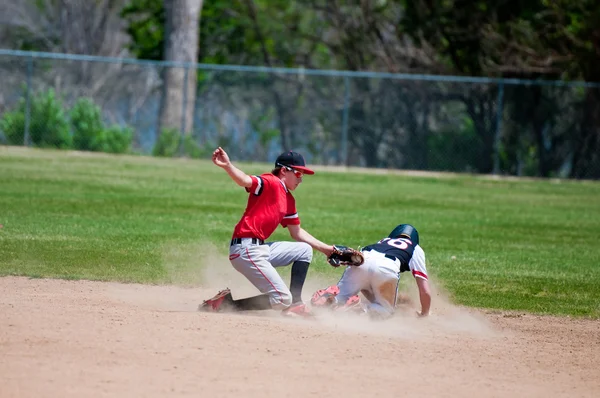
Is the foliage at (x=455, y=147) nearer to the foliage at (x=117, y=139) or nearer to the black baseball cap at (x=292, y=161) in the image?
the foliage at (x=117, y=139)

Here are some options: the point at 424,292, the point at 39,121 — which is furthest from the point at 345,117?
the point at 424,292

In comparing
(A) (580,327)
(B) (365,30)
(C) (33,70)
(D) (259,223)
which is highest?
(B) (365,30)

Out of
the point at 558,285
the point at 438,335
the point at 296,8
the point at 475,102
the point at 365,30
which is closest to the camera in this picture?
the point at 438,335

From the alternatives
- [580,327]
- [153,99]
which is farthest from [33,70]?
[580,327]

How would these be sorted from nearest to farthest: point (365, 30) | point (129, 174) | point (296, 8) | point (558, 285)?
point (558, 285) < point (129, 174) < point (365, 30) < point (296, 8)

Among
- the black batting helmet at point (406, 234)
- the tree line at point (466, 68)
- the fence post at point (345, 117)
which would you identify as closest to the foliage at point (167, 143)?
the tree line at point (466, 68)

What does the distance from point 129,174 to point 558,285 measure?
38.1ft

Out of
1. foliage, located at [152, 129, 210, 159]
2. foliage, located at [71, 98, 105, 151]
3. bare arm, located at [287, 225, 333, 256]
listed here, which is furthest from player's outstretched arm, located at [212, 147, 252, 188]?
foliage, located at [71, 98, 105, 151]

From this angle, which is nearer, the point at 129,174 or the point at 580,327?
the point at 580,327

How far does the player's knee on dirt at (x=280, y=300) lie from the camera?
8016 millimetres

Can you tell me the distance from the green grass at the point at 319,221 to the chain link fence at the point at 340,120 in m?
1.40

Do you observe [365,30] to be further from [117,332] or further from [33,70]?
[117,332]

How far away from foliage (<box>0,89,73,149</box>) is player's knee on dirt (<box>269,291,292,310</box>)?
17.8m

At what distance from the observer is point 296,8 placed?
36.6 m
